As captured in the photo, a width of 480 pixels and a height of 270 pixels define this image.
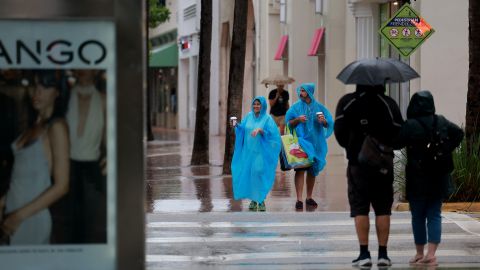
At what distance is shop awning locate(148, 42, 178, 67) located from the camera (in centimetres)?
5822

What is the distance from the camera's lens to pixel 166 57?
58750 mm

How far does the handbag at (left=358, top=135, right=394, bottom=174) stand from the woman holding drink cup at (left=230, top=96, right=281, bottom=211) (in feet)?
16.3

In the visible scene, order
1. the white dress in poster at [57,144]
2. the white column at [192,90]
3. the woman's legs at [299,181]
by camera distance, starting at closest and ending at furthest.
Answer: the white dress in poster at [57,144] < the woman's legs at [299,181] < the white column at [192,90]

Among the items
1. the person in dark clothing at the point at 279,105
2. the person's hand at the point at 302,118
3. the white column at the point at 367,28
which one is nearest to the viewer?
the person's hand at the point at 302,118

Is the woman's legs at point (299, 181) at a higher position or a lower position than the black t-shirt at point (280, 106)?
lower

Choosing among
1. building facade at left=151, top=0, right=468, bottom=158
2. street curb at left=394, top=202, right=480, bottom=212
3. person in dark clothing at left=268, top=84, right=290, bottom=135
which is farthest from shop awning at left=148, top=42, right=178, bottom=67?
street curb at left=394, top=202, right=480, bottom=212

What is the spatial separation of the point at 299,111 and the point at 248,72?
2706 centimetres

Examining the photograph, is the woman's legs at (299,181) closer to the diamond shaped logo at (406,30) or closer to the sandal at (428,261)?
the diamond shaped logo at (406,30)

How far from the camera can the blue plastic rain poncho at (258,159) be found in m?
15.4

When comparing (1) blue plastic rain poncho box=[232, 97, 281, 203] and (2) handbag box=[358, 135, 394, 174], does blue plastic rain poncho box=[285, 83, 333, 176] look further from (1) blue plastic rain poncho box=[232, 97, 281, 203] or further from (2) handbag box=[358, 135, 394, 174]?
(2) handbag box=[358, 135, 394, 174]

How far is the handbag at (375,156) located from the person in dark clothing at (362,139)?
0.08 metres

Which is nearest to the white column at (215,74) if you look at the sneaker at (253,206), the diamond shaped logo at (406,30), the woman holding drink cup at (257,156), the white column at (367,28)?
the white column at (367,28)

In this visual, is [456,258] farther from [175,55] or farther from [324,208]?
[175,55]

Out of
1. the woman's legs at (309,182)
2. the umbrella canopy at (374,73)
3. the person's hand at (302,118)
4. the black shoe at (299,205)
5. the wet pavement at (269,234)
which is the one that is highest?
the umbrella canopy at (374,73)
